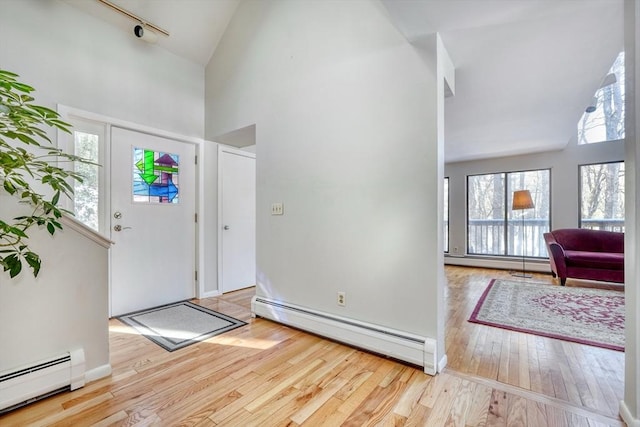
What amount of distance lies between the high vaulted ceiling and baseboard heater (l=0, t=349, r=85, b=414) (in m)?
2.75

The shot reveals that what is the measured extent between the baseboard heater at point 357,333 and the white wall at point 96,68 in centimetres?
233

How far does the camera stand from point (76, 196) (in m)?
2.61

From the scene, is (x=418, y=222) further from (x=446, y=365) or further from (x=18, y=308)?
(x=18, y=308)

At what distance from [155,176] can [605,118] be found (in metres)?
6.68

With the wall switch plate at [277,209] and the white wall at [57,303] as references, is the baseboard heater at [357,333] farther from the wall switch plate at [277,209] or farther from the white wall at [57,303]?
the white wall at [57,303]

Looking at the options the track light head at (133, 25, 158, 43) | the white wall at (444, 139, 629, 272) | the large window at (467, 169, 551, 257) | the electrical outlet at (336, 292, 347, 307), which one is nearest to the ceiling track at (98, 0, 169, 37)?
the track light head at (133, 25, 158, 43)

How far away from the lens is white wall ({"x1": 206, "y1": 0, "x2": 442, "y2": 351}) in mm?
1926

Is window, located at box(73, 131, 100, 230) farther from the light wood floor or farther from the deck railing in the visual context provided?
the deck railing

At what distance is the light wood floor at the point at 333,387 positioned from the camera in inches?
55.9

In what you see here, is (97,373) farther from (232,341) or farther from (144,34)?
(144,34)

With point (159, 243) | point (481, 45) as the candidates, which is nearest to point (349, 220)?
point (481, 45)

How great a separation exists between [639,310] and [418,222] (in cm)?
108

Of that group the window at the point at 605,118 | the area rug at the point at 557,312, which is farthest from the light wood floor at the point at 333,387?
the window at the point at 605,118

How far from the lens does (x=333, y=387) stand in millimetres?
1680
